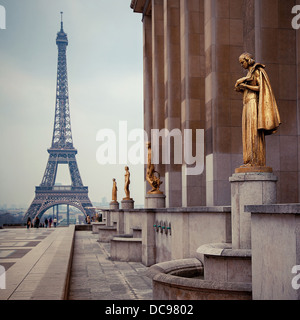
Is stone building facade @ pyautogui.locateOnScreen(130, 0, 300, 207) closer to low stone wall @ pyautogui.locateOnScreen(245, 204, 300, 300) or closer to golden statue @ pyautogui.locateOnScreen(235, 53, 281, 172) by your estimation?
golden statue @ pyautogui.locateOnScreen(235, 53, 281, 172)

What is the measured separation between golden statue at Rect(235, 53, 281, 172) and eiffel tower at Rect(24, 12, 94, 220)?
72.3 meters

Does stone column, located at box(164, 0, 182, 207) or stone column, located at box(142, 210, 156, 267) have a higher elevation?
stone column, located at box(164, 0, 182, 207)

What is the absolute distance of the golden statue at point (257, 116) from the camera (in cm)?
918

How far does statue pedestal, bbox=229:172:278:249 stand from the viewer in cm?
911

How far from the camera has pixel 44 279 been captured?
1048cm

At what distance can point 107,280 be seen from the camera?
1378 cm

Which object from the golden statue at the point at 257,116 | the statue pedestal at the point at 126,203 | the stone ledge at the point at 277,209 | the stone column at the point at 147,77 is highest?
the stone column at the point at 147,77

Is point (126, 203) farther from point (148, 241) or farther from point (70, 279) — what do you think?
point (70, 279)

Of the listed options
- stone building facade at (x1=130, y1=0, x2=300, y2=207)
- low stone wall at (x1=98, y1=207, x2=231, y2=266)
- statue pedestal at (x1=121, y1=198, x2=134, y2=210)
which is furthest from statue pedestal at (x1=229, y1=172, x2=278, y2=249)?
statue pedestal at (x1=121, y1=198, x2=134, y2=210)

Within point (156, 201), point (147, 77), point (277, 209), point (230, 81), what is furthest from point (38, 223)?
point (277, 209)

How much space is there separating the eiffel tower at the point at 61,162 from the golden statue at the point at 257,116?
72.3m

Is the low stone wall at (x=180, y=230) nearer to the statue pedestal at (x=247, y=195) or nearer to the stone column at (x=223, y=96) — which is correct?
the statue pedestal at (x=247, y=195)

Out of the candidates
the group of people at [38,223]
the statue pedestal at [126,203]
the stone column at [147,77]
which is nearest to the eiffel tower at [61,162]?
the group of people at [38,223]
